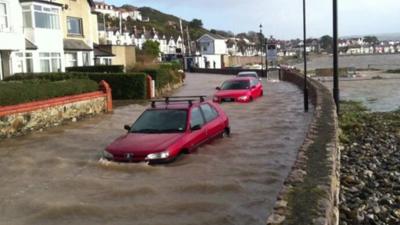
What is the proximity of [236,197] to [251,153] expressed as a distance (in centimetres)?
468


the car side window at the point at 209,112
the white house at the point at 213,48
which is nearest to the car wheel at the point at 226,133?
the car side window at the point at 209,112

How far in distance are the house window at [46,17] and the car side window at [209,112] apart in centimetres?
2717

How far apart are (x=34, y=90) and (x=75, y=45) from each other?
92.2 feet

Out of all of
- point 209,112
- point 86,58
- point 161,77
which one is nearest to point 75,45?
point 86,58

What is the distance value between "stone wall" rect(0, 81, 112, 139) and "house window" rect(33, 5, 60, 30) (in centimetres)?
1549

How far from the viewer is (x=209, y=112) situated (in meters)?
15.3

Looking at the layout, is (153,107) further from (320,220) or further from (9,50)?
(9,50)

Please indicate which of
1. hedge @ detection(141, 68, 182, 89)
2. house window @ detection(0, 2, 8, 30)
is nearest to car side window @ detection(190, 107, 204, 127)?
hedge @ detection(141, 68, 182, 89)

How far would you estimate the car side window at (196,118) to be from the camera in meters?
13.8

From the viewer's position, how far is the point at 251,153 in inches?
562

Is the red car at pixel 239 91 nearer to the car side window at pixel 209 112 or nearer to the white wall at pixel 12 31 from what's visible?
the white wall at pixel 12 31

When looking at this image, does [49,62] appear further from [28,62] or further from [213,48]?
[213,48]

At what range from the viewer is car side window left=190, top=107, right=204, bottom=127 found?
45.2 ft

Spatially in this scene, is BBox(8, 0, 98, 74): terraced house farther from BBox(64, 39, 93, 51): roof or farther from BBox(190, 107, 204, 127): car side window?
BBox(190, 107, 204, 127): car side window
